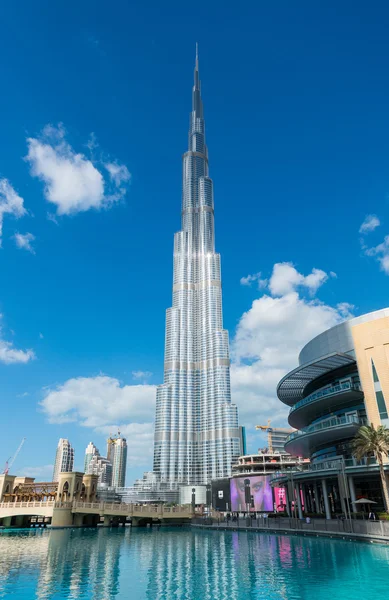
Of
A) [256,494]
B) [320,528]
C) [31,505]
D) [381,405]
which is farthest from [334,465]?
[256,494]

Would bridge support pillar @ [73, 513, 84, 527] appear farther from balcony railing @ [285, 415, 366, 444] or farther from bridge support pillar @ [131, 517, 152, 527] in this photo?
balcony railing @ [285, 415, 366, 444]

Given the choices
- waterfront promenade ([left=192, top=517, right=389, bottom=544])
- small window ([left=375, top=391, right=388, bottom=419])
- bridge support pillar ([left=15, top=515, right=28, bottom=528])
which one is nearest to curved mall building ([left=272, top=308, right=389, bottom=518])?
small window ([left=375, top=391, right=388, bottom=419])

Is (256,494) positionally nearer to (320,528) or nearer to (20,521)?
(20,521)

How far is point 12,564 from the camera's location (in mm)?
32500

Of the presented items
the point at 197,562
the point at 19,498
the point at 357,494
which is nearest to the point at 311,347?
the point at 357,494

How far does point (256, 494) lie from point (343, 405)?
78061 millimetres

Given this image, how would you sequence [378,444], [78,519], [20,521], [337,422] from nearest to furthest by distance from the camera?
[378,444]
[337,422]
[78,519]
[20,521]

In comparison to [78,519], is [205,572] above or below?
below

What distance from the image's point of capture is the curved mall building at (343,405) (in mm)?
53062

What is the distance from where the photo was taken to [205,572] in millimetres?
27656

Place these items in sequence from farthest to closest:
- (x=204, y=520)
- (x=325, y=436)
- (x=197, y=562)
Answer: (x=204, y=520) → (x=325, y=436) → (x=197, y=562)

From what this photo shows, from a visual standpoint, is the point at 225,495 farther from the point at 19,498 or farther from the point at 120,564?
the point at 120,564

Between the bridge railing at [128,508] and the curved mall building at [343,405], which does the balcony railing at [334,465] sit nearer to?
the curved mall building at [343,405]

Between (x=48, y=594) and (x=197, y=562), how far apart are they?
13747 millimetres
